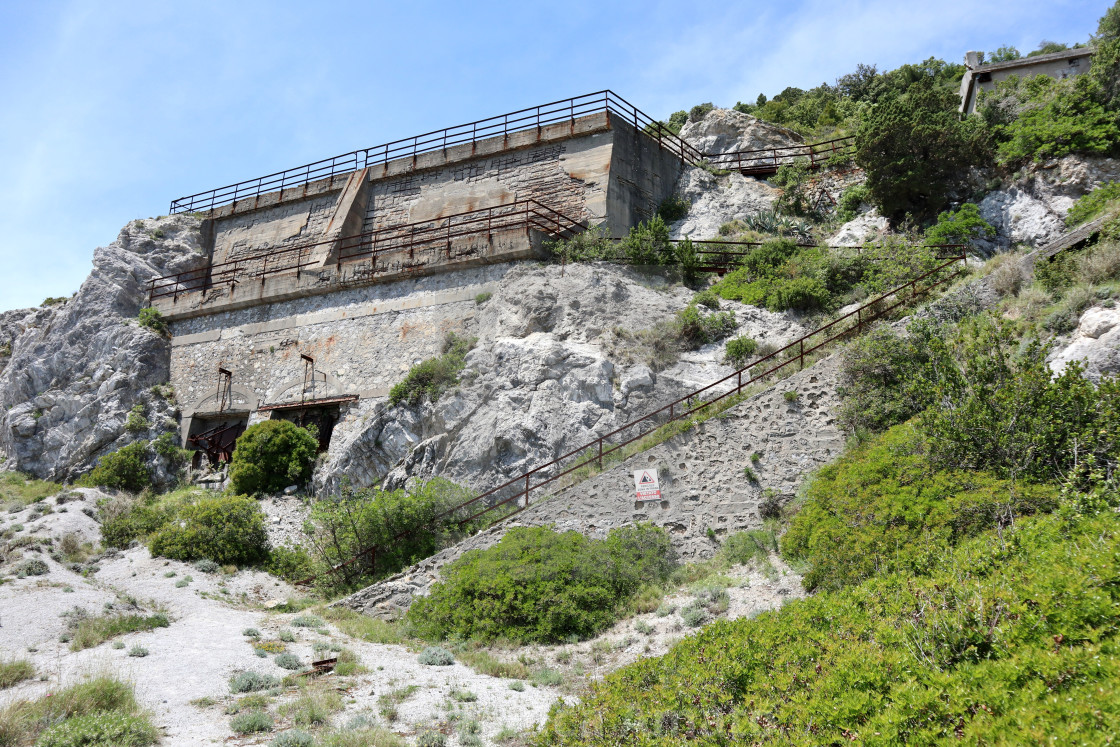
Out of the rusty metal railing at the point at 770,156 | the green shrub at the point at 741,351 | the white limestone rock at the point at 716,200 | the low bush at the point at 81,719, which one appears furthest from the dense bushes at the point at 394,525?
the rusty metal railing at the point at 770,156

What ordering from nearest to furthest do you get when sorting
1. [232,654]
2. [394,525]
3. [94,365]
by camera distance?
[232,654] < [394,525] < [94,365]

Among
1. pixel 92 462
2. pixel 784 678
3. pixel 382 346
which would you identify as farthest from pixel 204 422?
pixel 784 678

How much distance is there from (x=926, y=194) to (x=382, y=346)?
15.0m

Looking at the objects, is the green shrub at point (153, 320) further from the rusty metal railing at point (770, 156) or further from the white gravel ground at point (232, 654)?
the rusty metal railing at point (770, 156)

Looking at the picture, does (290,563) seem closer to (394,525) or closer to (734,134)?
(394,525)

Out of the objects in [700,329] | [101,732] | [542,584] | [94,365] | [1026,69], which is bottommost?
[101,732]

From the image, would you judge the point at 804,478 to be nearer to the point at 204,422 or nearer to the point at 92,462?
the point at 204,422

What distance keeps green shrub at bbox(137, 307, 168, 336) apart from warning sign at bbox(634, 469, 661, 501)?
61.9 ft

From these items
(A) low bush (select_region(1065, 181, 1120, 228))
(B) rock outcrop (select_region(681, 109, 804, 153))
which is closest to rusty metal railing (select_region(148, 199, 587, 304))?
(B) rock outcrop (select_region(681, 109, 804, 153))

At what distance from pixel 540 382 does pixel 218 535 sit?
8.04 meters

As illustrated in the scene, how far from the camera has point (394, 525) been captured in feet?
47.7

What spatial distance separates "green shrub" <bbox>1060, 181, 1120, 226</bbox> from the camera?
1538cm

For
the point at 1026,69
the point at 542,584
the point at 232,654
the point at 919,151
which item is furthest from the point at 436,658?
the point at 1026,69

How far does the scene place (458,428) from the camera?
636 inches
